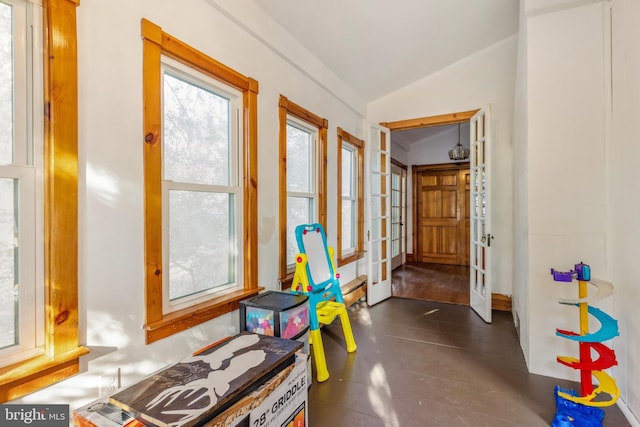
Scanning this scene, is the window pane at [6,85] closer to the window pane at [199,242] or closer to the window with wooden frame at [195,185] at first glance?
the window with wooden frame at [195,185]

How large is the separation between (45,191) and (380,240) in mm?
3563

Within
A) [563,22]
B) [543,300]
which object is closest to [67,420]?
[543,300]

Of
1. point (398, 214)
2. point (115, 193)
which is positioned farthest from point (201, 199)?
point (398, 214)

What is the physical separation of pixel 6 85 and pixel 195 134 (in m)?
0.88

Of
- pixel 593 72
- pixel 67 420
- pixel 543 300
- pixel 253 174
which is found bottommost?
pixel 67 420

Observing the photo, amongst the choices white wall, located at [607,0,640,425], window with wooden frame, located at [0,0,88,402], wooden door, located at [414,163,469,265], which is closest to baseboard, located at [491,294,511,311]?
white wall, located at [607,0,640,425]

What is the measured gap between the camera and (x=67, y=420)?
1293 millimetres

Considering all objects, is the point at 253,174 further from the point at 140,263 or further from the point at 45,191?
the point at 45,191

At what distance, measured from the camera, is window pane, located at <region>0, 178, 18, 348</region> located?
3.96 ft

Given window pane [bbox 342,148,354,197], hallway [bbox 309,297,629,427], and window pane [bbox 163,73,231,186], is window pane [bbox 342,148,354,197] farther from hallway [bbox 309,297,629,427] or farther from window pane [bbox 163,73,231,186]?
window pane [bbox 163,73,231,186]

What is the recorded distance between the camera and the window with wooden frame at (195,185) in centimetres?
165

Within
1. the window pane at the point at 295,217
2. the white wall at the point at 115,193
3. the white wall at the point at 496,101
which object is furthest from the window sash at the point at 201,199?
the white wall at the point at 496,101

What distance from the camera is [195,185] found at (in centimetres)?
195

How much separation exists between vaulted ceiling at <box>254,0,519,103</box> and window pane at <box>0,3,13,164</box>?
155cm
